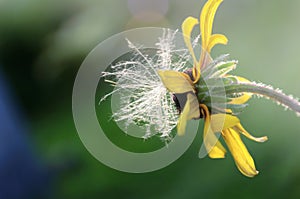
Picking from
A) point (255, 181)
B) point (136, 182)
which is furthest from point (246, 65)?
point (136, 182)

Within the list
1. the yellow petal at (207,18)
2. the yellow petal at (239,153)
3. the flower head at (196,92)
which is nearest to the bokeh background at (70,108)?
the flower head at (196,92)

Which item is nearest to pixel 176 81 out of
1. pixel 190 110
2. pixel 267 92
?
pixel 190 110

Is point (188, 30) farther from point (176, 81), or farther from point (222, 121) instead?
point (222, 121)

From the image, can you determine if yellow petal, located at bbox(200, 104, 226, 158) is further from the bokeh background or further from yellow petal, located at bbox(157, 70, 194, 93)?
the bokeh background

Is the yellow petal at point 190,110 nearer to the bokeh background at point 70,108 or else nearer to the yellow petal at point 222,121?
the yellow petal at point 222,121

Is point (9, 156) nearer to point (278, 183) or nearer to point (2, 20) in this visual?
point (2, 20)

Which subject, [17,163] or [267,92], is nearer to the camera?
[267,92]
